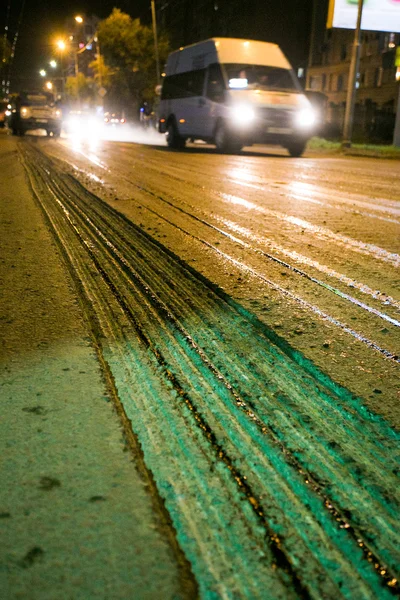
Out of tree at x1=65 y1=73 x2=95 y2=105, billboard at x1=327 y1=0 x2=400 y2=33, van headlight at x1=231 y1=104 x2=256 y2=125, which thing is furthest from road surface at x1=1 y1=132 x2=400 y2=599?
tree at x1=65 y1=73 x2=95 y2=105

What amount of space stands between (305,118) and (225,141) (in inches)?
90.3

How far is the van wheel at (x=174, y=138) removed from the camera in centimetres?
2092

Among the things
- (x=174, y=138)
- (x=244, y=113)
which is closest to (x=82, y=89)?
(x=174, y=138)

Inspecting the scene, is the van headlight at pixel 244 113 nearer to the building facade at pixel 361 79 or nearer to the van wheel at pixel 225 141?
the van wheel at pixel 225 141

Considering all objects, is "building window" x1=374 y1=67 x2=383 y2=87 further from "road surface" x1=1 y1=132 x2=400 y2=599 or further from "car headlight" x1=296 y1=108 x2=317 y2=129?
"road surface" x1=1 y1=132 x2=400 y2=599

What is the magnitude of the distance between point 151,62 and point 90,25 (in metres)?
78.7

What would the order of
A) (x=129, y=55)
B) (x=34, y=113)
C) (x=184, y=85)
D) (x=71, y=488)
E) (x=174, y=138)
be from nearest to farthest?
(x=71, y=488), (x=184, y=85), (x=174, y=138), (x=34, y=113), (x=129, y=55)

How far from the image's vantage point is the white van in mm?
16922

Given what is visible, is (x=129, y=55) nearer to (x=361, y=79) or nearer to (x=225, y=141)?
(x=361, y=79)

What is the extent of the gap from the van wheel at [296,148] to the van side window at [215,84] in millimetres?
2467

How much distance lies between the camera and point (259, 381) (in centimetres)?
250

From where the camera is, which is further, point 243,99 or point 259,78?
point 259,78

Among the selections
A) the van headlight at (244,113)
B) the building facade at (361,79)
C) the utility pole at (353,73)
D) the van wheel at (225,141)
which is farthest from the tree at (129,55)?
the van headlight at (244,113)

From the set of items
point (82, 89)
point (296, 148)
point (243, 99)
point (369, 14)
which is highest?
point (369, 14)
